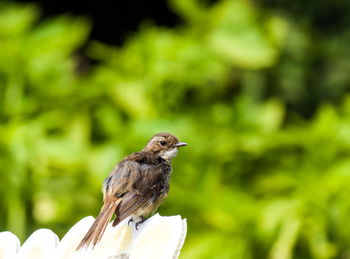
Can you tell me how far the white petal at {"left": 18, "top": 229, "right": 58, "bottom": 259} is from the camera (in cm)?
153

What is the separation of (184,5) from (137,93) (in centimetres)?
82

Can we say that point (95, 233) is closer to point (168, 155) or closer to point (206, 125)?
point (168, 155)

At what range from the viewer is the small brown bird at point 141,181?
6.41 ft

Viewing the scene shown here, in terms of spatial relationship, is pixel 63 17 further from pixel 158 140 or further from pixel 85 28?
pixel 158 140

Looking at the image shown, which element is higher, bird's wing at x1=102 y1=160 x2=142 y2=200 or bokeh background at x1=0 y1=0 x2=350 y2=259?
bokeh background at x1=0 y1=0 x2=350 y2=259

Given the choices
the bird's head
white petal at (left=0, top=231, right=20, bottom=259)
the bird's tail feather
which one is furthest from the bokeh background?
white petal at (left=0, top=231, right=20, bottom=259)

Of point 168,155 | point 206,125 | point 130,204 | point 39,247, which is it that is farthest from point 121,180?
point 206,125

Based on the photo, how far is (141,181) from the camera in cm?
208

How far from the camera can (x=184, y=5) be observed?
4.92 meters

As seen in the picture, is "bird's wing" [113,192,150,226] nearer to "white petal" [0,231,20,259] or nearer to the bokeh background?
"white petal" [0,231,20,259]

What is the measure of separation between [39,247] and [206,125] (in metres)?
2.71

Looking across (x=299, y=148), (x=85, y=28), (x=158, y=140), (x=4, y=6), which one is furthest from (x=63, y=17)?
(x=158, y=140)

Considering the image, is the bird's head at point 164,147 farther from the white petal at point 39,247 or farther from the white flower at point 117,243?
the white petal at point 39,247

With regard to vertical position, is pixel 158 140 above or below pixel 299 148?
below
